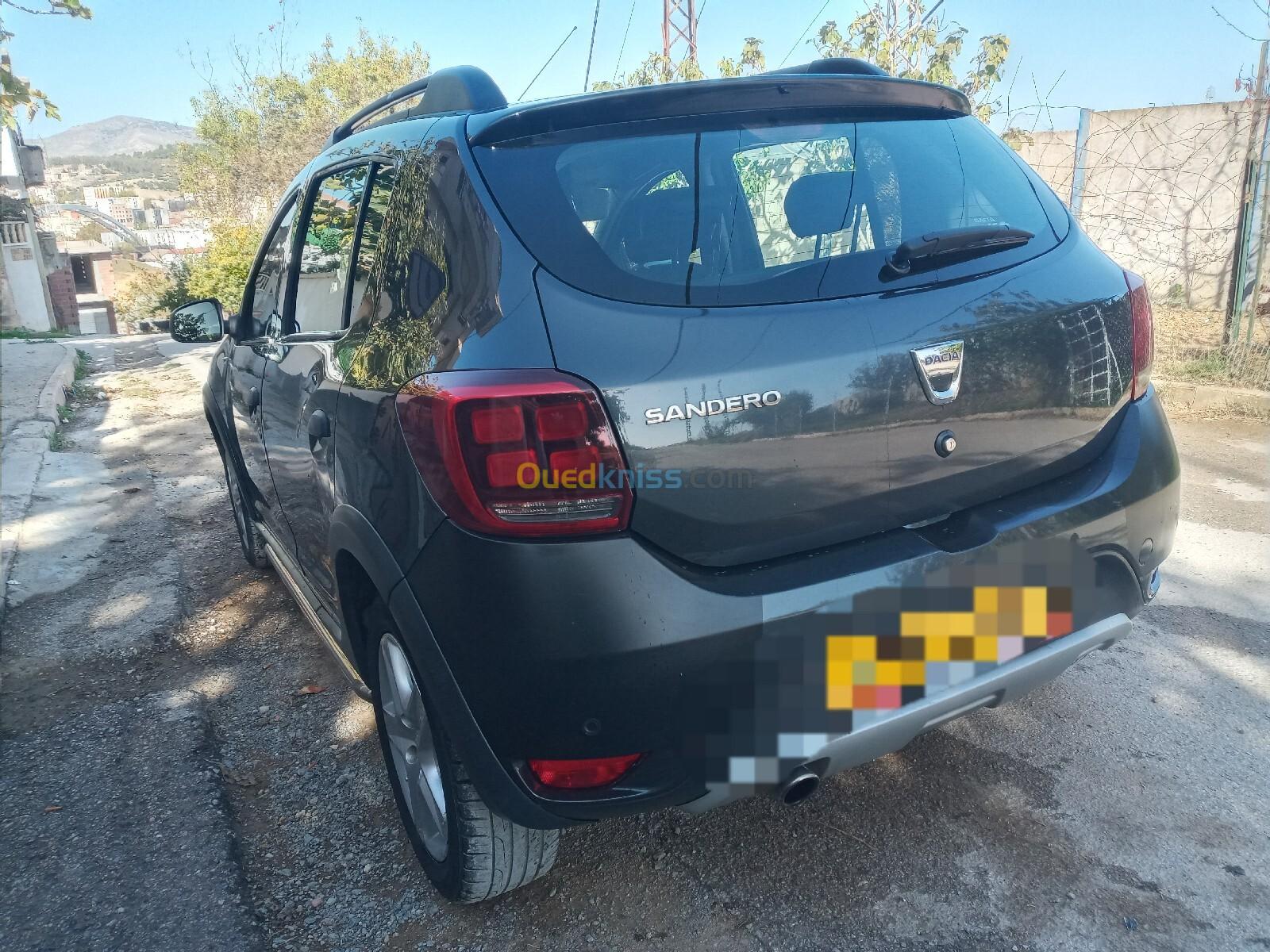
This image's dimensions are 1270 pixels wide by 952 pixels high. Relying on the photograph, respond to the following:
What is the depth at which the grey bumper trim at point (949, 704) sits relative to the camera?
1.77 m

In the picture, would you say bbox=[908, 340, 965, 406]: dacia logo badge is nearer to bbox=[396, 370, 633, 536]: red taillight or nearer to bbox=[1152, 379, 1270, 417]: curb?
bbox=[396, 370, 633, 536]: red taillight

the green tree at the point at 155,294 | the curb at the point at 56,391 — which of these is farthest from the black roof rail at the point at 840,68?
the green tree at the point at 155,294

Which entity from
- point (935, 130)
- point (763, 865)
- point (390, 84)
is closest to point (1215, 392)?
point (935, 130)

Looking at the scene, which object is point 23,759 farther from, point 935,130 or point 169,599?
point 935,130

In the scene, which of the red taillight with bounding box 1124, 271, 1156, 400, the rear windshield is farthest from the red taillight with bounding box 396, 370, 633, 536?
the red taillight with bounding box 1124, 271, 1156, 400

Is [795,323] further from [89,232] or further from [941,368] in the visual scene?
[89,232]

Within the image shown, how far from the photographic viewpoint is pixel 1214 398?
6270 millimetres

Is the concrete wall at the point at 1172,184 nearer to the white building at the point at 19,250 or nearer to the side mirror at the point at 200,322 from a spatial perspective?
the side mirror at the point at 200,322

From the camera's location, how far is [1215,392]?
6.29 m

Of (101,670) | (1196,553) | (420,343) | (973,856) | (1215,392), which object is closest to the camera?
(420,343)

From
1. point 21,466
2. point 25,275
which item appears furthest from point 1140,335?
point 25,275

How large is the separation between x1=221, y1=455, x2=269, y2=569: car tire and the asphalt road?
585 mm

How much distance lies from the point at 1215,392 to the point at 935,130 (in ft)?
16.7

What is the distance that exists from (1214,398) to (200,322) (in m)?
6.14
